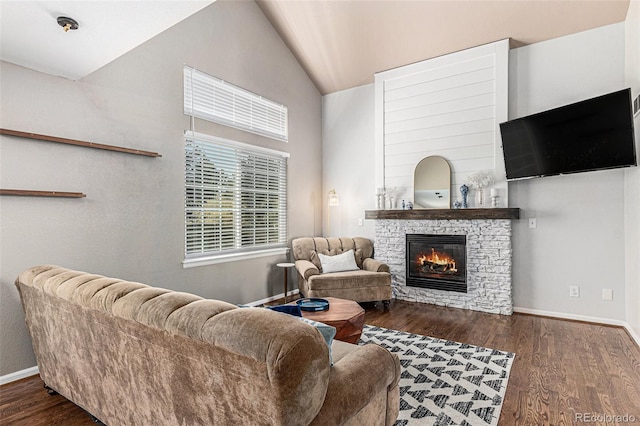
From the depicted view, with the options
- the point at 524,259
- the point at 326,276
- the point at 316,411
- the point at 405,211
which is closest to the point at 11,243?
the point at 316,411

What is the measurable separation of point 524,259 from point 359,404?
370 centimetres

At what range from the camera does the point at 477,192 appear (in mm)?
4379

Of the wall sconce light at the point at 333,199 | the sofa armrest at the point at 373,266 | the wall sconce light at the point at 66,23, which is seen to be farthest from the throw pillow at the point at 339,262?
the wall sconce light at the point at 66,23

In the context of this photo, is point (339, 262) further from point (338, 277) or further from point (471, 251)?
point (471, 251)

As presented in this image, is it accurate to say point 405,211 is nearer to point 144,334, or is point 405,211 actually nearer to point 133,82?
point 133,82

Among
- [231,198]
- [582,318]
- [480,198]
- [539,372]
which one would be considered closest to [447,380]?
[539,372]

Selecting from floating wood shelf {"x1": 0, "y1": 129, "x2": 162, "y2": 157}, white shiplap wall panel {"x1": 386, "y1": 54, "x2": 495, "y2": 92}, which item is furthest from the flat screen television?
floating wood shelf {"x1": 0, "y1": 129, "x2": 162, "y2": 157}

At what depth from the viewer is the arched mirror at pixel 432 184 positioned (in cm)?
463

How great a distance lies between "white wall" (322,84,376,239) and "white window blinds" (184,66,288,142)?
3.15 feet

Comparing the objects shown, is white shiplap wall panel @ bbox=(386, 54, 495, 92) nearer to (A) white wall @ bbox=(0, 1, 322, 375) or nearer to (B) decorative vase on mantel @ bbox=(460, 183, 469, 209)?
(B) decorative vase on mantel @ bbox=(460, 183, 469, 209)

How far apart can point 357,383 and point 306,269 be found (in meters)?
3.04

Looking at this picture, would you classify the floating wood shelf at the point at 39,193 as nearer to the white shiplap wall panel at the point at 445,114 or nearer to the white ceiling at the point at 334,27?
the white ceiling at the point at 334,27

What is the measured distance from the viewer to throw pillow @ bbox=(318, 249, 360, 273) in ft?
15.3

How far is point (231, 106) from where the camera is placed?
14.2ft
